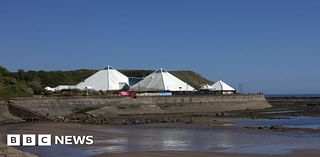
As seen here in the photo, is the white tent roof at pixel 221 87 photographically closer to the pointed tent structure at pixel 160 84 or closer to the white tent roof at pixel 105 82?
the pointed tent structure at pixel 160 84

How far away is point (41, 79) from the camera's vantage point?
134 m

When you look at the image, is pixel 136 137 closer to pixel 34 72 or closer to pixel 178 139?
pixel 178 139

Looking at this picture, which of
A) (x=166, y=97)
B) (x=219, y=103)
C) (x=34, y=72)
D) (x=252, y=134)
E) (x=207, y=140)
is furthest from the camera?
(x=34, y=72)

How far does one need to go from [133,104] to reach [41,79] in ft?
220

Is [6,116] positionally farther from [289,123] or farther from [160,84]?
[160,84]

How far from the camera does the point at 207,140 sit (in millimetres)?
33250

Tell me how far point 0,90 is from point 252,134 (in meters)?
37.1

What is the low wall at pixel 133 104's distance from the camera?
61625 mm

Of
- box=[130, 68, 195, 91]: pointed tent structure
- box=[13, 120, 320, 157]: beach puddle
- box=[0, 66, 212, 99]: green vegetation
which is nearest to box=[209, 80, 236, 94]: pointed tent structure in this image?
box=[130, 68, 195, 91]: pointed tent structure

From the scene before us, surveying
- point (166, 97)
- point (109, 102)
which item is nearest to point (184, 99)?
point (166, 97)

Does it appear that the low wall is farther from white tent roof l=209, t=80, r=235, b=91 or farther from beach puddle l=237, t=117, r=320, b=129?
white tent roof l=209, t=80, r=235, b=91

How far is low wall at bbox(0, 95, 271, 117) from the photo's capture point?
6162 centimetres

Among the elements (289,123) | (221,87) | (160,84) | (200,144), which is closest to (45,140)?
(200,144)

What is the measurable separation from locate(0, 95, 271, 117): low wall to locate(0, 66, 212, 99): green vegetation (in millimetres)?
5027
